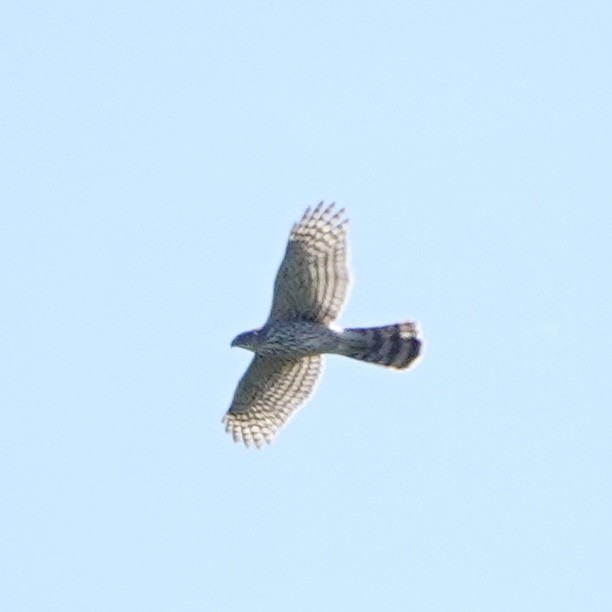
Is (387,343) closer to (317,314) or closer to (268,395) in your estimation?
(317,314)

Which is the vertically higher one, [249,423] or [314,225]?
[314,225]

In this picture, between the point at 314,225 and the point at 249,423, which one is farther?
the point at 249,423

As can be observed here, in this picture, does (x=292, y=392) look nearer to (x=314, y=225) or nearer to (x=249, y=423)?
(x=249, y=423)

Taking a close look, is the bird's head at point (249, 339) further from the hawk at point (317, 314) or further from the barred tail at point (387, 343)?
the barred tail at point (387, 343)

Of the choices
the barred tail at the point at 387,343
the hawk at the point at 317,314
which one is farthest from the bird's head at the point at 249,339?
the barred tail at the point at 387,343

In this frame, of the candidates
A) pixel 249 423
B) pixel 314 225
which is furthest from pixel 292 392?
pixel 314 225

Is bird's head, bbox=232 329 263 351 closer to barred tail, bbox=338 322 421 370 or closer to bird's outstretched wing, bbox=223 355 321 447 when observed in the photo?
bird's outstretched wing, bbox=223 355 321 447

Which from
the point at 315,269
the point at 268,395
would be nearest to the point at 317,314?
the point at 315,269
